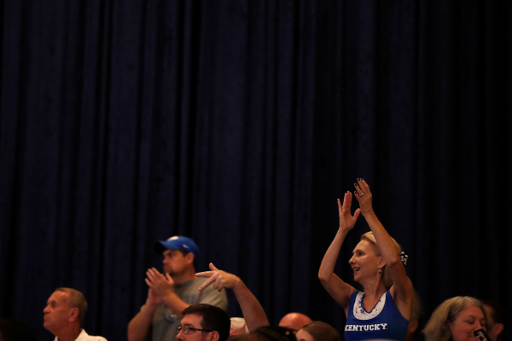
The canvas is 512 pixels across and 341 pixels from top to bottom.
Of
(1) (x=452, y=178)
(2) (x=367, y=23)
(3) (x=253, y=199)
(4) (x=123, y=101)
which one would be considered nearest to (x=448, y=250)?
(1) (x=452, y=178)

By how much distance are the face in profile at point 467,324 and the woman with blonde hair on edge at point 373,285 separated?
0.92ft

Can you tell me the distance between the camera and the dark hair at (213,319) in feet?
8.32

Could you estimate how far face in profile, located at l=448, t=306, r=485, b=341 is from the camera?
2.71m

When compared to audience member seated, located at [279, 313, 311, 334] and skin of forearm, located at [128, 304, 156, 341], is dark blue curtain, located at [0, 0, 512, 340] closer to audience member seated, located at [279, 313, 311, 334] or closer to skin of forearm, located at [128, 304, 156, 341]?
audience member seated, located at [279, 313, 311, 334]

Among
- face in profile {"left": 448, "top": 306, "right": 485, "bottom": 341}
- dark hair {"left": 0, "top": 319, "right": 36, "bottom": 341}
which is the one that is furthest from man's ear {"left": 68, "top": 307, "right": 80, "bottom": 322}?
face in profile {"left": 448, "top": 306, "right": 485, "bottom": 341}

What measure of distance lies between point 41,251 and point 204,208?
123 centimetres

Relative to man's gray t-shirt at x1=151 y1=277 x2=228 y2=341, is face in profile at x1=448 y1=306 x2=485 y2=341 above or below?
above

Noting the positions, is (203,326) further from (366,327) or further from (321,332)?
(366,327)

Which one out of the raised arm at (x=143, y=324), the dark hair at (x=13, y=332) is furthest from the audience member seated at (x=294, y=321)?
the dark hair at (x=13, y=332)

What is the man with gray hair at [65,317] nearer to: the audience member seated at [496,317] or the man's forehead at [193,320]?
the man's forehead at [193,320]

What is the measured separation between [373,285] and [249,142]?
210 centimetres

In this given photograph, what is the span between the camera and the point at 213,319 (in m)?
2.55

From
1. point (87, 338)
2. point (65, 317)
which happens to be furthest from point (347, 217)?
point (65, 317)

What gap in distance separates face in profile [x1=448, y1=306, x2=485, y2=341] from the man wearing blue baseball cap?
126 centimetres
